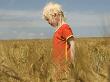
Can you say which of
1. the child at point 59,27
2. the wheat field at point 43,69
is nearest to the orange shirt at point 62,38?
the child at point 59,27

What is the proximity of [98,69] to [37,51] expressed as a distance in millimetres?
→ 355

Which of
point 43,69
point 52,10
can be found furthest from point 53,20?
point 43,69

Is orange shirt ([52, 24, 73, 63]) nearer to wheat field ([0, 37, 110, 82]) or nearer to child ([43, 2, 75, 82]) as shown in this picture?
child ([43, 2, 75, 82])

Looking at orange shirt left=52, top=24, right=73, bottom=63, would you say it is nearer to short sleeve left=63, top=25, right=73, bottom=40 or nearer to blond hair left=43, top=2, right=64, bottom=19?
short sleeve left=63, top=25, right=73, bottom=40

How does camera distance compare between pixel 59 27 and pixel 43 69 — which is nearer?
pixel 43 69

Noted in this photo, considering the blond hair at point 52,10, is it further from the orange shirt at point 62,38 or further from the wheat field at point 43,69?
the wheat field at point 43,69

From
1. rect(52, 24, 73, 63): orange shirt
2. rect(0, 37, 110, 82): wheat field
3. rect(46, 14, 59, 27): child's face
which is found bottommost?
rect(0, 37, 110, 82): wheat field

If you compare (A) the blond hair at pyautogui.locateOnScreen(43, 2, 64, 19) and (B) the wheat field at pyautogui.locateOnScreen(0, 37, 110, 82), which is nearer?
(B) the wheat field at pyautogui.locateOnScreen(0, 37, 110, 82)

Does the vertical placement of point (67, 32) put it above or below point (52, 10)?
below

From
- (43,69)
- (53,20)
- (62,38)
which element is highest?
(53,20)

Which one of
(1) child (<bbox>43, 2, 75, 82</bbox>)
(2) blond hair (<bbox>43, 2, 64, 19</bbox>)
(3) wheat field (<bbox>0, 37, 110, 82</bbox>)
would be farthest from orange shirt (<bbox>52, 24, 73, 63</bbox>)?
(3) wheat field (<bbox>0, 37, 110, 82</bbox>)

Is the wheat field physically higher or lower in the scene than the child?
lower

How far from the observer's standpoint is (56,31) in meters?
3.49

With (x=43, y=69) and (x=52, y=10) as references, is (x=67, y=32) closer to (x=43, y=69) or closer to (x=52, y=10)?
(x=52, y=10)
